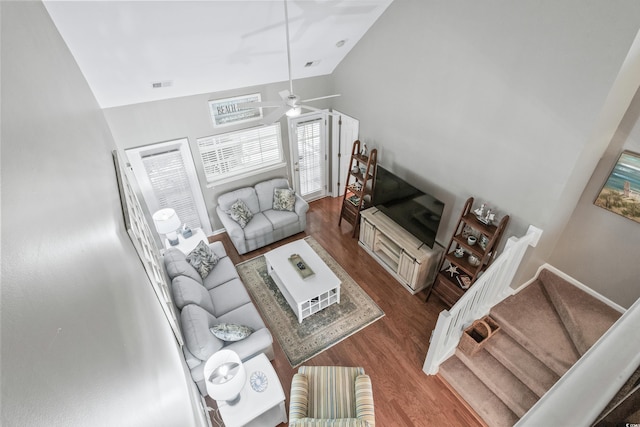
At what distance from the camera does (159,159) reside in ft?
14.6

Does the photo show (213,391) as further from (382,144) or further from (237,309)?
(382,144)

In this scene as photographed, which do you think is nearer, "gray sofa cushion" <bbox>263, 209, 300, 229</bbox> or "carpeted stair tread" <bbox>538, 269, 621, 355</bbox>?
"carpeted stair tread" <bbox>538, 269, 621, 355</bbox>

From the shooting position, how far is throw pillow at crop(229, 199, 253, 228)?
491cm

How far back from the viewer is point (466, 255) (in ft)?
12.2

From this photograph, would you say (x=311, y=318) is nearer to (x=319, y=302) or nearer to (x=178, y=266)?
(x=319, y=302)

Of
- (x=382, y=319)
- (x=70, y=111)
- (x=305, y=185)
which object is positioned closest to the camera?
(x=70, y=111)

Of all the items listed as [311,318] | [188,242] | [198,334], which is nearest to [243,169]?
[188,242]

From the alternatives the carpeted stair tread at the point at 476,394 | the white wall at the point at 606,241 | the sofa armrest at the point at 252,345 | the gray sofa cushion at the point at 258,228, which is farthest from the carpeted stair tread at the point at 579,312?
the gray sofa cushion at the point at 258,228

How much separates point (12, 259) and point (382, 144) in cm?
460

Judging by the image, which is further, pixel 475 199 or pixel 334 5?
pixel 475 199

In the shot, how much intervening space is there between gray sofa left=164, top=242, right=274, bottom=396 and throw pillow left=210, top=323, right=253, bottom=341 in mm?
51

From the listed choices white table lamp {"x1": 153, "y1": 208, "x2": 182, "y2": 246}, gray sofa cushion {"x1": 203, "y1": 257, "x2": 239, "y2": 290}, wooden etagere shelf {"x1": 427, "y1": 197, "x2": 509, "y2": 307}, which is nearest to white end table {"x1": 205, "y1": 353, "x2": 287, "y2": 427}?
gray sofa cushion {"x1": 203, "y1": 257, "x2": 239, "y2": 290}

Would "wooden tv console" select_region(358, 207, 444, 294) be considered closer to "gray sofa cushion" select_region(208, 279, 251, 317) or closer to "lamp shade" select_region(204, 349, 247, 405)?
"gray sofa cushion" select_region(208, 279, 251, 317)

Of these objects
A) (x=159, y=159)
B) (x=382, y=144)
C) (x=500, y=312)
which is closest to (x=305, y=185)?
(x=382, y=144)
